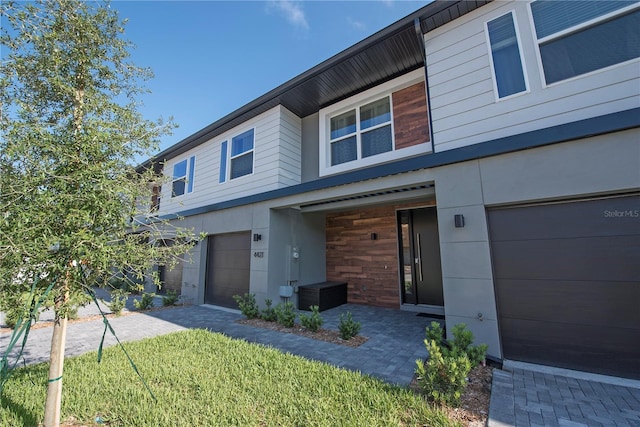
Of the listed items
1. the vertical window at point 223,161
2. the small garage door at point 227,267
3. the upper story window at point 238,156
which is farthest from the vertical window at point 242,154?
the small garage door at point 227,267

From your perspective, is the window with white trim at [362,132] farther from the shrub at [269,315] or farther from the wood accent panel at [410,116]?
the shrub at [269,315]

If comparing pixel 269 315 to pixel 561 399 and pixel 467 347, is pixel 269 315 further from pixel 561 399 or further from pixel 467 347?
pixel 561 399

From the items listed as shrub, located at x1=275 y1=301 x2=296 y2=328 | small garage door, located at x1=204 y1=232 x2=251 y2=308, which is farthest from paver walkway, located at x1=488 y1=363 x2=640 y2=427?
small garage door, located at x1=204 y1=232 x2=251 y2=308

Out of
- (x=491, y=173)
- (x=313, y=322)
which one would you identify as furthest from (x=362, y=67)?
(x=313, y=322)

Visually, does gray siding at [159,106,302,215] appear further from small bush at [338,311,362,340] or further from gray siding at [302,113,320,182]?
small bush at [338,311,362,340]

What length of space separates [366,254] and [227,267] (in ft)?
13.7

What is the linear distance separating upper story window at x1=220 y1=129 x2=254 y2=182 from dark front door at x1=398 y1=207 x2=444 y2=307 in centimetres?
488

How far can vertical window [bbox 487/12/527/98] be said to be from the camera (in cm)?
428

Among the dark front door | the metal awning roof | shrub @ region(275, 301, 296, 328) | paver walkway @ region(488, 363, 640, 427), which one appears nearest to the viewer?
paver walkway @ region(488, 363, 640, 427)

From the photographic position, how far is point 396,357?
403cm

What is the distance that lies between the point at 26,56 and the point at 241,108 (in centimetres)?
571

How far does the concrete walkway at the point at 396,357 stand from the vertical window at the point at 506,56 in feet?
13.3

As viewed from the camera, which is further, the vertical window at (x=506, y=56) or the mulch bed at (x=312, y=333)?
the mulch bed at (x=312, y=333)

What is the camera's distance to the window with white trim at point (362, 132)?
6633 millimetres
